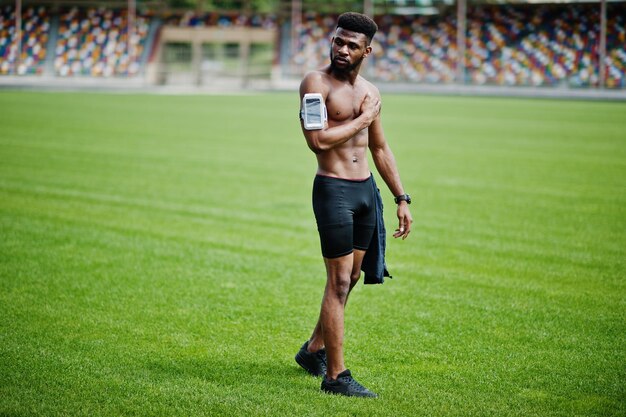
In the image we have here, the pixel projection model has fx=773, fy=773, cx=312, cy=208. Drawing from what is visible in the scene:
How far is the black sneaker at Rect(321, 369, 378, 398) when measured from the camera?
15.7ft

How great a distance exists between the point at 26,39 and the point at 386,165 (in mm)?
60377

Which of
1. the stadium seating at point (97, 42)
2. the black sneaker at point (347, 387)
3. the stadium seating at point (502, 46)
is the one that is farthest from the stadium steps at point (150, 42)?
the black sneaker at point (347, 387)

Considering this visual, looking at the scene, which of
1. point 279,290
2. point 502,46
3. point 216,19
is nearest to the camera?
point 279,290

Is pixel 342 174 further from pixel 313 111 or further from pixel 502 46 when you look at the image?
pixel 502 46

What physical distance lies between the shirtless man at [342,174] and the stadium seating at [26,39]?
180 ft

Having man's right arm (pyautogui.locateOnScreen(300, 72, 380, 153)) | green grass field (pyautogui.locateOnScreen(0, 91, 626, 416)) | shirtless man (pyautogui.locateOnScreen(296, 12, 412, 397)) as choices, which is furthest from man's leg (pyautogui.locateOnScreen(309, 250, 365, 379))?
man's right arm (pyautogui.locateOnScreen(300, 72, 380, 153))

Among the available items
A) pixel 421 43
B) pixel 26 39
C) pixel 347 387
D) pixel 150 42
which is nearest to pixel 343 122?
pixel 347 387

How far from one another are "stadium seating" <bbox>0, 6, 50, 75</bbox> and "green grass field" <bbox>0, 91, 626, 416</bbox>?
143 feet

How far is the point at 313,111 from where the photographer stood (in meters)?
4.57

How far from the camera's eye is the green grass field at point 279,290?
4918 millimetres

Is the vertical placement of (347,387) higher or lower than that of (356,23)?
lower

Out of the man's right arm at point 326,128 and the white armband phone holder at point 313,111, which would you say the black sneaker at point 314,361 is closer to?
the man's right arm at point 326,128

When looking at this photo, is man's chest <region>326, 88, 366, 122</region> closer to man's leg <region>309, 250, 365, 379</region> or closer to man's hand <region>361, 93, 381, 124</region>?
man's hand <region>361, 93, 381, 124</region>

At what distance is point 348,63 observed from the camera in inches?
185
